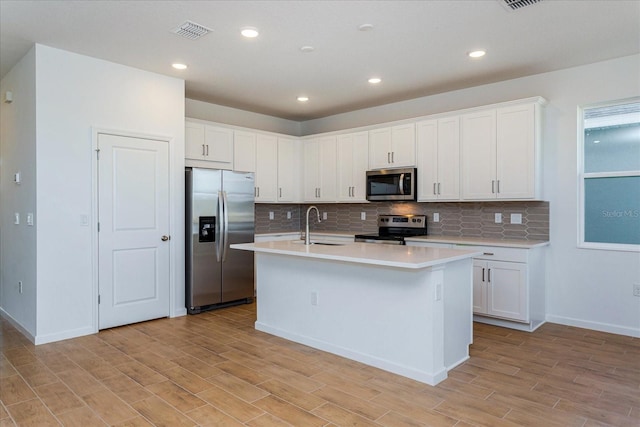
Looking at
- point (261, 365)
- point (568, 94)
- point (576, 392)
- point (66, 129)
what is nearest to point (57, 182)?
point (66, 129)

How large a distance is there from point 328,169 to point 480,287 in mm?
2778

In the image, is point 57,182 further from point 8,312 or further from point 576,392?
point 576,392

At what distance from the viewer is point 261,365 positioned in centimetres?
328

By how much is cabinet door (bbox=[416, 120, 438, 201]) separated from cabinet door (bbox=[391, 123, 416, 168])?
0.24ft

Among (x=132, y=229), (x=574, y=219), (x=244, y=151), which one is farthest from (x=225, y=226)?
(x=574, y=219)

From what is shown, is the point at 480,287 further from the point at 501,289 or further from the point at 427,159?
the point at 427,159

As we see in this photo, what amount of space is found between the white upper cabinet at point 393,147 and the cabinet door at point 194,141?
221cm

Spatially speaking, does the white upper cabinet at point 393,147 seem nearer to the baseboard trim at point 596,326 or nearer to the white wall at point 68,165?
the baseboard trim at point 596,326

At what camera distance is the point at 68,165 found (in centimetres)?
397

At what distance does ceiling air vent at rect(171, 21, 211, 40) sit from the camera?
336 cm

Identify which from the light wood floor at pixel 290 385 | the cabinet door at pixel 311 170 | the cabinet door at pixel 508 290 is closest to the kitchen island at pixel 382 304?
the light wood floor at pixel 290 385

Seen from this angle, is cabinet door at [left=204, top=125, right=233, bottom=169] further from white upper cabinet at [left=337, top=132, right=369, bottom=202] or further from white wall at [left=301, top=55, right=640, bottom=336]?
white wall at [left=301, top=55, right=640, bottom=336]

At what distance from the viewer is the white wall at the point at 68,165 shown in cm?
382

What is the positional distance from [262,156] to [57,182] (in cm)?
274
